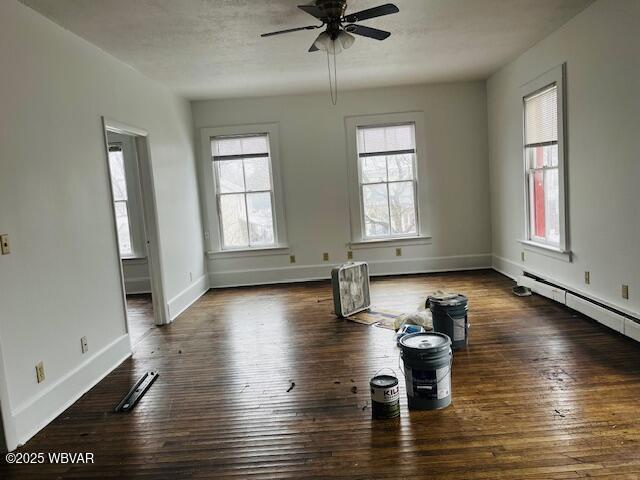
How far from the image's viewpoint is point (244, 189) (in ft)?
24.3

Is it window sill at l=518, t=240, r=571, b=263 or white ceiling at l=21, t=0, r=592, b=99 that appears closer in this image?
white ceiling at l=21, t=0, r=592, b=99

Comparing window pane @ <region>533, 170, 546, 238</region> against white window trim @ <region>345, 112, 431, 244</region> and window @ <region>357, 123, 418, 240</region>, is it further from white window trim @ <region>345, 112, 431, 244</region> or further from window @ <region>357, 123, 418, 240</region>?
window @ <region>357, 123, 418, 240</region>

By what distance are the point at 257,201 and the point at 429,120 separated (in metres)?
2.86

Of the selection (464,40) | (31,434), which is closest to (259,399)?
(31,434)

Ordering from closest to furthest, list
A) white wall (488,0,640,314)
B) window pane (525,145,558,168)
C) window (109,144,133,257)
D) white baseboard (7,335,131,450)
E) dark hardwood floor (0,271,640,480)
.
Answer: dark hardwood floor (0,271,640,480) < white baseboard (7,335,131,450) < white wall (488,0,640,314) < window pane (525,145,558,168) < window (109,144,133,257)

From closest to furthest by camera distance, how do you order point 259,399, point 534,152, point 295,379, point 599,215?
point 259,399, point 295,379, point 599,215, point 534,152

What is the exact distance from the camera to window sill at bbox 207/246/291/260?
24.4 ft

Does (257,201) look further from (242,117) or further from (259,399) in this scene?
(259,399)

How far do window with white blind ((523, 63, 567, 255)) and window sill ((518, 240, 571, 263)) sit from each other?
4cm

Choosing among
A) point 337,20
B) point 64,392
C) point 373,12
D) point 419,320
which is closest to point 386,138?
point 419,320

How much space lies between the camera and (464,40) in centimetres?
499

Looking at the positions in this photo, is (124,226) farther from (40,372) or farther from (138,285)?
(40,372)

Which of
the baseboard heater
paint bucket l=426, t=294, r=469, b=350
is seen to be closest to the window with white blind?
the baseboard heater

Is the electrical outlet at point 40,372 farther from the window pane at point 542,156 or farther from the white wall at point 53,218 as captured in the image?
the window pane at point 542,156
